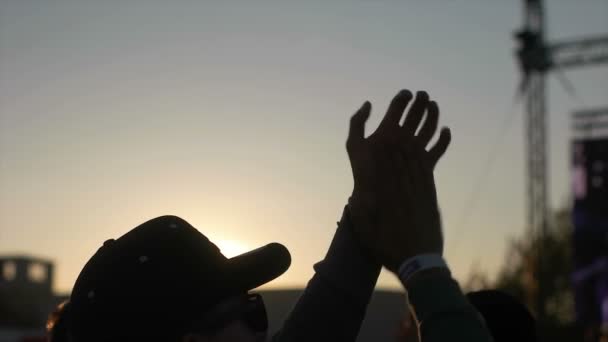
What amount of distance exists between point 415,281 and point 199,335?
560 mm

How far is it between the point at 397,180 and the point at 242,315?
21.5 inches

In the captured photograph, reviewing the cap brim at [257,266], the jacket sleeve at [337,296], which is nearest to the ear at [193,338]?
the cap brim at [257,266]

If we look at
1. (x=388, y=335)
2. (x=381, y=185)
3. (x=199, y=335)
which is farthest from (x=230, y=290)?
(x=388, y=335)

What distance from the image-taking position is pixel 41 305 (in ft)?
166

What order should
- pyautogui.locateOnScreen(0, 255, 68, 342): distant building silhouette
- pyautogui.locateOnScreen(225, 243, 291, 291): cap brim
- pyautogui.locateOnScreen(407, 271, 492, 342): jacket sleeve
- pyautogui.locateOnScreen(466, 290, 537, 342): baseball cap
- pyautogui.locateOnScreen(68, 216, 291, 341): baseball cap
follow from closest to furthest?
1. pyautogui.locateOnScreen(407, 271, 492, 342): jacket sleeve
2. pyautogui.locateOnScreen(68, 216, 291, 341): baseball cap
3. pyautogui.locateOnScreen(225, 243, 291, 291): cap brim
4. pyautogui.locateOnScreen(466, 290, 537, 342): baseball cap
5. pyautogui.locateOnScreen(0, 255, 68, 342): distant building silhouette

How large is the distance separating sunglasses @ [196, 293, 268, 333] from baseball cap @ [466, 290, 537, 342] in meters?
1.57

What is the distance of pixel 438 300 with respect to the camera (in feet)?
3.95

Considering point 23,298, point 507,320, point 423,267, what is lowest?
point 23,298

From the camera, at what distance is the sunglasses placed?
164cm

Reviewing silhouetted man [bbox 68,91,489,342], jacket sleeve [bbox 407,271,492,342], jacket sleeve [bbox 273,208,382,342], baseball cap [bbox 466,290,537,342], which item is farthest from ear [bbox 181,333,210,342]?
baseball cap [bbox 466,290,537,342]

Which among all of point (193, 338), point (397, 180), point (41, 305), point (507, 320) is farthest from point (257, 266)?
point (41, 305)

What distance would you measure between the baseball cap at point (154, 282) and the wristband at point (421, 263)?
0.54 meters

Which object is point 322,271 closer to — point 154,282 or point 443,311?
point 154,282

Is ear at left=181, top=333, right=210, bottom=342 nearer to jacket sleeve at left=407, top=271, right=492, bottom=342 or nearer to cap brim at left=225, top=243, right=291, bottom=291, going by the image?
cap brim at left=225, top=243, right=291, bottom=291
